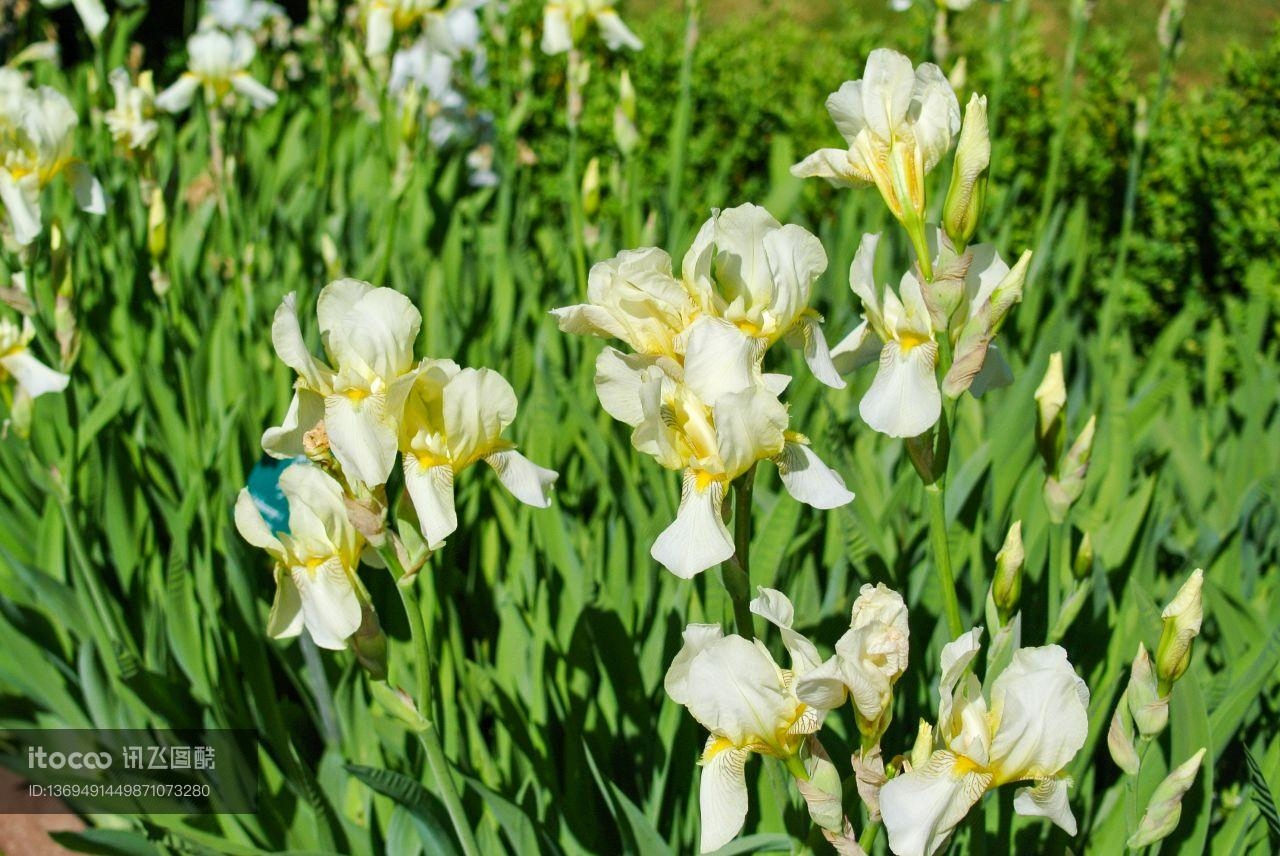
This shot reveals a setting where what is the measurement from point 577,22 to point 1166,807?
6.53 ft

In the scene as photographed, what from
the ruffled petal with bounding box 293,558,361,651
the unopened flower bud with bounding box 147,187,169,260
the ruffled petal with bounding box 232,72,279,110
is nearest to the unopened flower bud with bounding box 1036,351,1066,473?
the ruffled petal with bounding box 293,558,361,651

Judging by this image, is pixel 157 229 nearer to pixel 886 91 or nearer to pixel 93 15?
pixel 93 15

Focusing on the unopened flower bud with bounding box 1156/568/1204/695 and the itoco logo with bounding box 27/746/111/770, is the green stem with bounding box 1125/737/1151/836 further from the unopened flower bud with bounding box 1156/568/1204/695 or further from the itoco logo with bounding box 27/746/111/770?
the itoco logo with bounding box 27/746/111/770

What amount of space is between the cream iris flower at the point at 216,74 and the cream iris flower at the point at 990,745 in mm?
2441

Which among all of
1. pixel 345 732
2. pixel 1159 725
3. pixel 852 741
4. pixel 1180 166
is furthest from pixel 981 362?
pixel 1180 166

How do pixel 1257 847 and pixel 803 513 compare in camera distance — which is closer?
pixel 1257 847

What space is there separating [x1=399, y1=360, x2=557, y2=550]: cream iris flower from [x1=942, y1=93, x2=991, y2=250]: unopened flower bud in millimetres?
431

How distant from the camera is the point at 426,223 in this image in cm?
324

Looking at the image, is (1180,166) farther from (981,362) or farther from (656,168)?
(981,362)

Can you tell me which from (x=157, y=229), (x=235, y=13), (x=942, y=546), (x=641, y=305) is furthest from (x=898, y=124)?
(x=235, y=13)

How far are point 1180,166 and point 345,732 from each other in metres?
2.62

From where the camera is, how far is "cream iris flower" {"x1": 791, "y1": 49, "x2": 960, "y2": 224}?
3.35ft

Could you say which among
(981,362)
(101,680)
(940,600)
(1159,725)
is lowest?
(101,680)

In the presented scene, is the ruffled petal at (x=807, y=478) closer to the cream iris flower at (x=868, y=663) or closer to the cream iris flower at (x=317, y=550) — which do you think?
the cream iris flower at (x=868, y=663)
